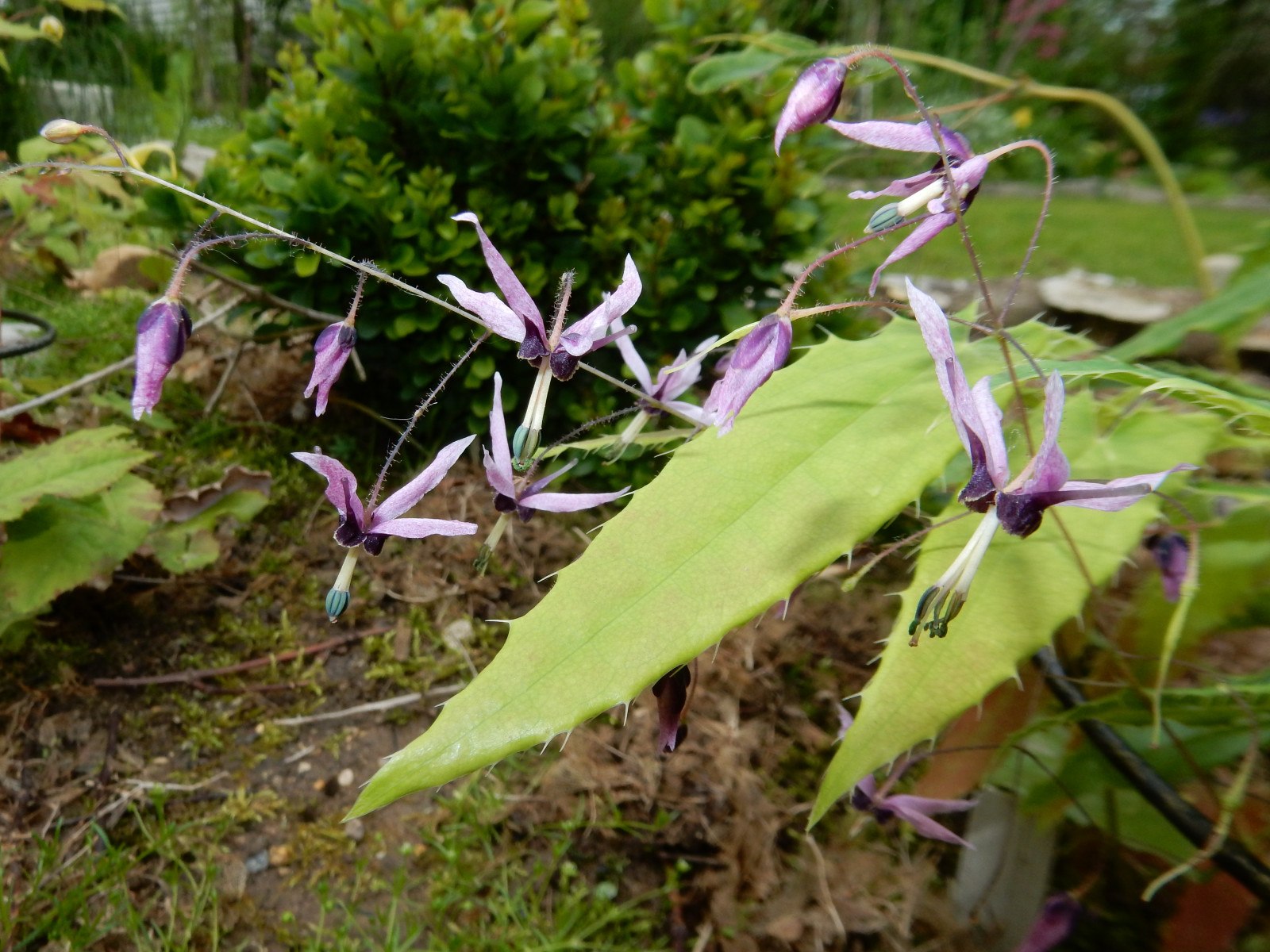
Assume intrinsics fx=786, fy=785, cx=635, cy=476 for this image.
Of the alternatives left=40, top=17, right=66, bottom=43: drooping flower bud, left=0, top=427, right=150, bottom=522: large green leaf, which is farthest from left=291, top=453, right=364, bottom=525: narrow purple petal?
left=40, top=17, right=66, bottom=43: drooping flower bud

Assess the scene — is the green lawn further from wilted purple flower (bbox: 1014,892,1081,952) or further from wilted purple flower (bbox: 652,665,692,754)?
wilted purple flower (bbox: 652,665,692,754)

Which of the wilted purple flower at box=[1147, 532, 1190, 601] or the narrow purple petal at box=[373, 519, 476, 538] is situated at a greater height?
the narrow purple petal at box=[373, 519, 476, 538]

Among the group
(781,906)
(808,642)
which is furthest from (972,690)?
(808,642)

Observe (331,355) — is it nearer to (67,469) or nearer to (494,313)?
(494,313)

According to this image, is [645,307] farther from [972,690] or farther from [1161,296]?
[1161,296]

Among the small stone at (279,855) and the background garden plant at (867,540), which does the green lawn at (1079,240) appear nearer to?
the background garden plant at (867,540)

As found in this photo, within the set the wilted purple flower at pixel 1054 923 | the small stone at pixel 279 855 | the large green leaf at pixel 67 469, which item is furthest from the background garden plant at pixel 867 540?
the small stone at pixel 279 855
